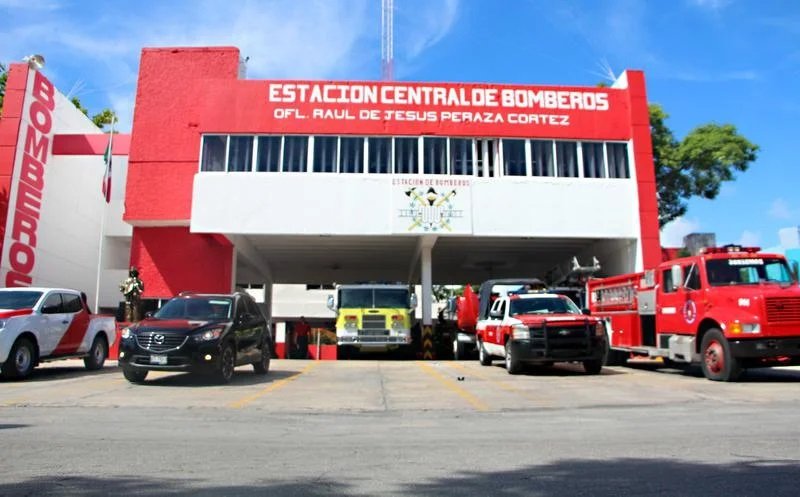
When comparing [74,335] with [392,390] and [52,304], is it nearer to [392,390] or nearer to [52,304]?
[52,304]

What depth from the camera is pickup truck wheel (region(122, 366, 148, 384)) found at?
37.9 ft

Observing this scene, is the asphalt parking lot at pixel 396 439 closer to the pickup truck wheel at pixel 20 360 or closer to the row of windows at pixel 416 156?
the pickup truck wheel at pixel 20 360

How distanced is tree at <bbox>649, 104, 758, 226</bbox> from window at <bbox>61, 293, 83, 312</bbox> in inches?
1116

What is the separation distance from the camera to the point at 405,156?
24.6 meters

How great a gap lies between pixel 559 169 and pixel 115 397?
19446 millimetres

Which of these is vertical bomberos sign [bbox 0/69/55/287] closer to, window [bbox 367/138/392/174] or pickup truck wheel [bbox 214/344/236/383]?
window [bbox 367/138/392/174]

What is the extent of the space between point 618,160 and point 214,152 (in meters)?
16.5

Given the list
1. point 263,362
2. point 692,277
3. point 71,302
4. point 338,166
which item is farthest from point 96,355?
point 692,277

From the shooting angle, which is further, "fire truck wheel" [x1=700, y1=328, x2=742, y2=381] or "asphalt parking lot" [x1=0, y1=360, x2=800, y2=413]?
"fire truck wheel" [x1=700, y1=328, x2=742, y2=381]

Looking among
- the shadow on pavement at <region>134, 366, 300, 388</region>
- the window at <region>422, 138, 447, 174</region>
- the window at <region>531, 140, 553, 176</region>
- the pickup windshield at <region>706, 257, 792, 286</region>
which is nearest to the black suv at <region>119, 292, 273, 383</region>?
the shadow on pavement at <region>134, 366, 300, 388</region>

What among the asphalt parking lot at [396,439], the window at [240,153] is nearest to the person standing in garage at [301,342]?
the window at [240,153]

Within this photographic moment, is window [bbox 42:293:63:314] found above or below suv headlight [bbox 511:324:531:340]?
above

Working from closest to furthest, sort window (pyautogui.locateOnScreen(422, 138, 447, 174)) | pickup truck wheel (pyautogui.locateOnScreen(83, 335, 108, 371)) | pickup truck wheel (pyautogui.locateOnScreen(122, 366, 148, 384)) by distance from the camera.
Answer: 1. pickup truck wheel (pyautogui.locateOnScreen(122, 366, 148, 384))
2. pickup truck wheel (pyautogui.locateOnScreen(83, 335, 108, 371))
3. window (pyautogui.locateOnScreen(422, 138, 447, 174))

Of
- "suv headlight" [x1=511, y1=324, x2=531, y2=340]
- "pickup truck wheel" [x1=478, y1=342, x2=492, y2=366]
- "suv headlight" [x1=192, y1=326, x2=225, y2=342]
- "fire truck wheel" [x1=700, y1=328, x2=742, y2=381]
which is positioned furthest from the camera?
"pickup truck wheel" [x1=478, y1=342, x2=492, y2=366]
